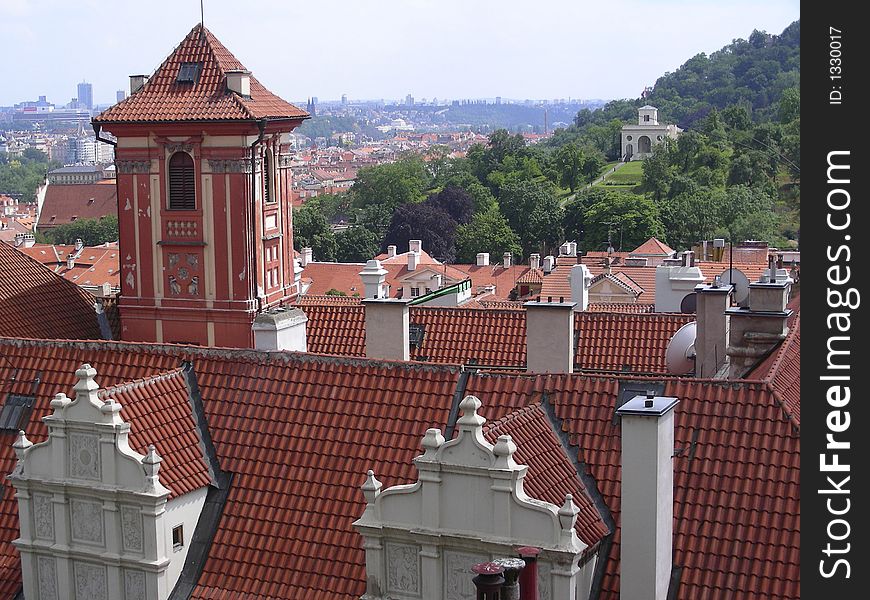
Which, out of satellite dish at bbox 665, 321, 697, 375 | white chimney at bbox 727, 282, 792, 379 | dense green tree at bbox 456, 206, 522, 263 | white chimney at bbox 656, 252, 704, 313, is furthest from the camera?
dense green tree at bbox 456, 206, 522, 263

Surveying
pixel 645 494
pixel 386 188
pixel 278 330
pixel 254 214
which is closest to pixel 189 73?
pixel 254 214

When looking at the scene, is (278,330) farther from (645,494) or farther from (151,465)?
(645,494)

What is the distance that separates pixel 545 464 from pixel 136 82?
20.3m

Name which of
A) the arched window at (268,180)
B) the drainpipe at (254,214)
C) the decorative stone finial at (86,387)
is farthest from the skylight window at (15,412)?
the arched window at (268,180)

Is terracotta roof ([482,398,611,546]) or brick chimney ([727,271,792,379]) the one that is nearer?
terracotta roof ([482,398,611,546])

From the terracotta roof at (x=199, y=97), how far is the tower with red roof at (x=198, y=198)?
0.03 m

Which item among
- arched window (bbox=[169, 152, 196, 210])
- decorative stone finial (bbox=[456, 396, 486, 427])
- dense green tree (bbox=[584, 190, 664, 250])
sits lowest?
dense green tree (bbox=[584, 190, 664, 250])

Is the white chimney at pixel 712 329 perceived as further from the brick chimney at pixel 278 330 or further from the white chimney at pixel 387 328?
the brick chimney at pixel 278 330

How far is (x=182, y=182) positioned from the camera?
33438 mm

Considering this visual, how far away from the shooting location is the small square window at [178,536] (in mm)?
19000

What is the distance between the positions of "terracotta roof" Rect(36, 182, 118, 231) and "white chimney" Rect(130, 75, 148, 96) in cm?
16093

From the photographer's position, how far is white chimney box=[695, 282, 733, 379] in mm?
23938

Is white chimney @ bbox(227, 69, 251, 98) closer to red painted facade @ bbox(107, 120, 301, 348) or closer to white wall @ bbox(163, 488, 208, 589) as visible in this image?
red painted facade @ bbox(107, 120, 301, 348)

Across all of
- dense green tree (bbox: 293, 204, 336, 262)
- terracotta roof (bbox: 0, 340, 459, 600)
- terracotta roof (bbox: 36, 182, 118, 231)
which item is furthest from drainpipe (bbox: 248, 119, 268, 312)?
terracotta roof (bbox: 36, 182, 118, 231)
